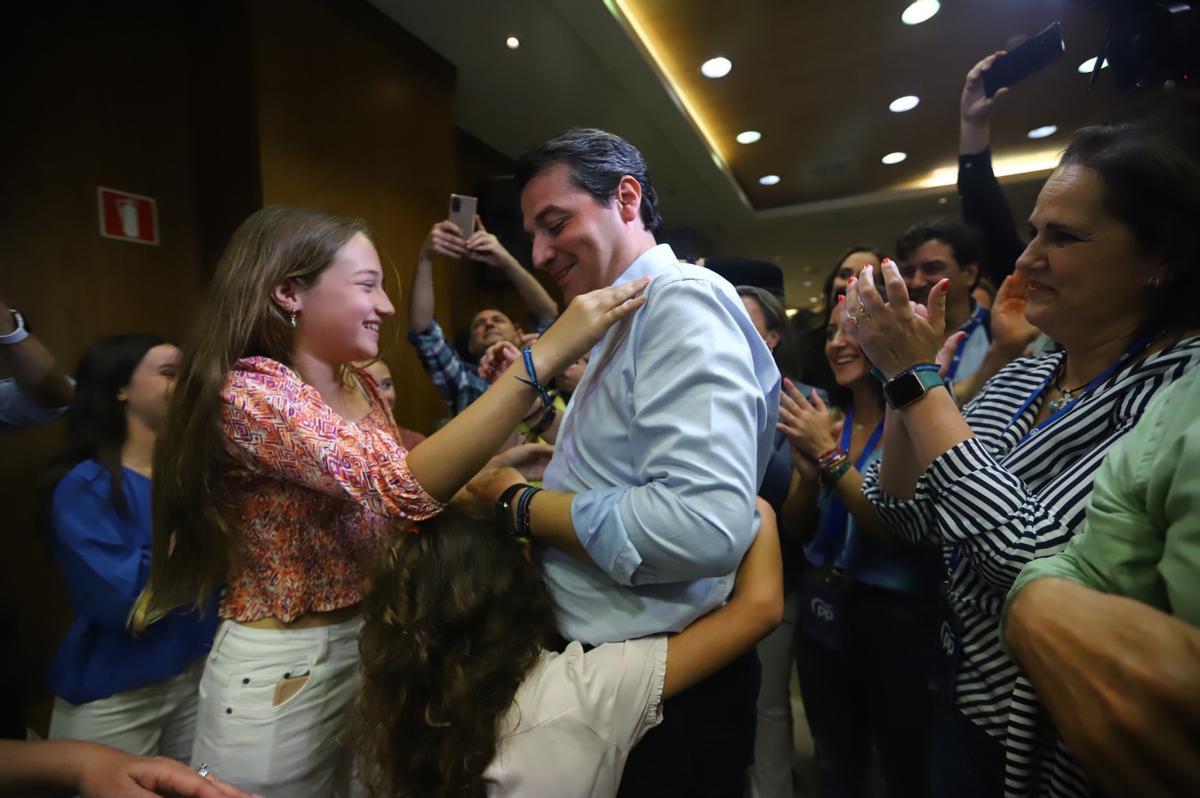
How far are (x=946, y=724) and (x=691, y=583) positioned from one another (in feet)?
1.97

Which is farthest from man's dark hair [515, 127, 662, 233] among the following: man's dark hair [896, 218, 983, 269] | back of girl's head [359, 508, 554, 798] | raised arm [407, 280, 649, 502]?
man's dark hair [896, 218, 983, 269]

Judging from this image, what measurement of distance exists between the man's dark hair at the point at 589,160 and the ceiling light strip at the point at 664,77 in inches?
86.7

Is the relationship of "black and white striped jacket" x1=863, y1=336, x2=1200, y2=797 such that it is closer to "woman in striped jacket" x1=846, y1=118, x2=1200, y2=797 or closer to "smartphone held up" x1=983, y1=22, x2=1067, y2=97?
"woman in striped jacket" x1=846, y1=118, x2=1200, y2=797

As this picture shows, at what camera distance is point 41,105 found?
1931 mm

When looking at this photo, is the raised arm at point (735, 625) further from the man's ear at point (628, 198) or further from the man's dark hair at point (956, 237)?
the man's dark hair at point (956, 237)

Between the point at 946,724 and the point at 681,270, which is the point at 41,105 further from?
the point at 946,724

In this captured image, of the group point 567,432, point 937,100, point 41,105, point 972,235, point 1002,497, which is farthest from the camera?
point 937,100

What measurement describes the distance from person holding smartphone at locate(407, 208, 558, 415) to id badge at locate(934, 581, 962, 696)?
61.1 inches

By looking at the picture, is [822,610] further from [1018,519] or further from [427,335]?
[427,335]

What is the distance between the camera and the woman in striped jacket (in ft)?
2.30

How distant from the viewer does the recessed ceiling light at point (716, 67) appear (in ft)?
10.7

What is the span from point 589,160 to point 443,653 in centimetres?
86

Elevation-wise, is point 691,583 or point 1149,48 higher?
point 1149,48

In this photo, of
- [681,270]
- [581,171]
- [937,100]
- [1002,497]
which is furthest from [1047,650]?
[937,100]
